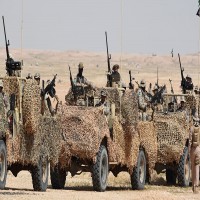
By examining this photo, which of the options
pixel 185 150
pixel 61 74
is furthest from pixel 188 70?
pixel 185 150

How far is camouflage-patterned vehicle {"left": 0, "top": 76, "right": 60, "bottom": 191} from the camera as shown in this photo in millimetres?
22953

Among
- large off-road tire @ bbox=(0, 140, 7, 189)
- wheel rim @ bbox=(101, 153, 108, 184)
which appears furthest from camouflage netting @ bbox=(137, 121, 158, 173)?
large off-road tire @ bbox=(0, 140, 7, 189)

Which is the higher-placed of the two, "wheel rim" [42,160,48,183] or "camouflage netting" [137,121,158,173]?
"camouflage netting" [137,121,158,173]

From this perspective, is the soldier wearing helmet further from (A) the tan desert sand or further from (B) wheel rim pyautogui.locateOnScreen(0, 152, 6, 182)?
(B) wheel rim pyautogui.locateOnScreen(0, 152, 6, 182)

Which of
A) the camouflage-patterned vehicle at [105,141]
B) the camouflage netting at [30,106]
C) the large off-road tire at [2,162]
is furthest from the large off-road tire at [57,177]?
the large off-road tire at [2,162]

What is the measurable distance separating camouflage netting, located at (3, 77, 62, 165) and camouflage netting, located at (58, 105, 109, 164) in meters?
0.78

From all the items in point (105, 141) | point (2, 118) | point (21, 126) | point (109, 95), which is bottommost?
point (105, 141)

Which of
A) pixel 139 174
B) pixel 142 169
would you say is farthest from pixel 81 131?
pixel 142 169

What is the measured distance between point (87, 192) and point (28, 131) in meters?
2.16

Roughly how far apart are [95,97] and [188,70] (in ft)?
370

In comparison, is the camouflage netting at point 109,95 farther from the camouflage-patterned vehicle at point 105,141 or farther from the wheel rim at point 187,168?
the wheel rim at point 187,168

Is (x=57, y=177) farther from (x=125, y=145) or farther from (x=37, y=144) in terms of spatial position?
(x=37, y=144)

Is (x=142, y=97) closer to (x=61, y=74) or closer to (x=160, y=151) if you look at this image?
(x=160, y=151)

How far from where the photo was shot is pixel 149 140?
28.5 metres
